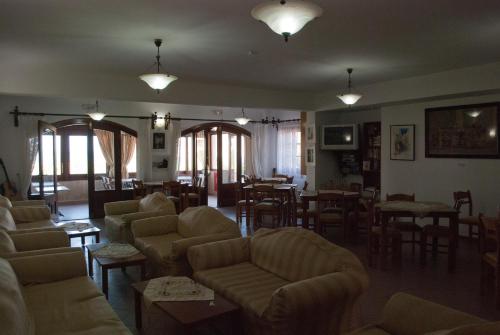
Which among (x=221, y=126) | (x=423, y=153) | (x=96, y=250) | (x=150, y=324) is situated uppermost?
(x=221, y=126)

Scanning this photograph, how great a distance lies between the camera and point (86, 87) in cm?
612

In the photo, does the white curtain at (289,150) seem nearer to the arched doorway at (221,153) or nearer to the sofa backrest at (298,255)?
the arched doorway at (221,153)

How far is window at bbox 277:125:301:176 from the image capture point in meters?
10.8

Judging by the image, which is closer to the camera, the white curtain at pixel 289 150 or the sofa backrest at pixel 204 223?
the sofa backrest at pixel 204 223

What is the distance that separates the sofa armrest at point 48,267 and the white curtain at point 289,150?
786cm

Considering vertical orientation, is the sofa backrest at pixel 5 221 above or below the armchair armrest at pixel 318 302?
above

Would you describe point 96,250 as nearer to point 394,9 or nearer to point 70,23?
point 70,23

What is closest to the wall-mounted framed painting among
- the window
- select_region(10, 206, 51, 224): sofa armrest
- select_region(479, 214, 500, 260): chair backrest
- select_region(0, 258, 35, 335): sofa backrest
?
select_region(479, 214, 500, 260): chair backrest

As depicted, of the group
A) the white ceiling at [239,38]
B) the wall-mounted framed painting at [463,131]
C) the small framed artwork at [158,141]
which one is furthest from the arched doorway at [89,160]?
the wall-mounted framed painting at [463,131]

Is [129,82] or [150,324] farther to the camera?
[129,82]

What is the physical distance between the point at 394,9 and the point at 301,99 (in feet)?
16.1

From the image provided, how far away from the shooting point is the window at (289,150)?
10.8 meters

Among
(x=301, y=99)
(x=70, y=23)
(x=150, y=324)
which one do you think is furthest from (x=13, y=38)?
(x=301, y=99)

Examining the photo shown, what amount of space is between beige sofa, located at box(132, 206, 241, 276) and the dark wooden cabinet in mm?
5185
